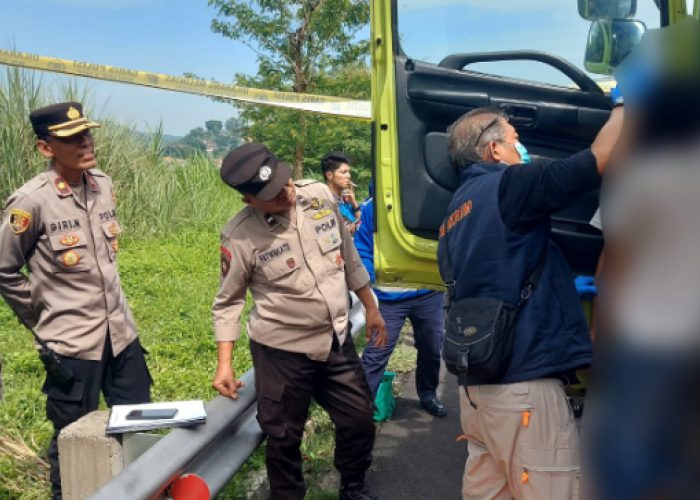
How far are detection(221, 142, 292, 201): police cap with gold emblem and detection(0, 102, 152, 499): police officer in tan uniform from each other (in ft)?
2.81

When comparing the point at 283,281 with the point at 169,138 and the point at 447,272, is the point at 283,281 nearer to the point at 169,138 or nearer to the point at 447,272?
the point at 447,272

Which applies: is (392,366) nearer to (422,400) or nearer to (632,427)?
(422,400)

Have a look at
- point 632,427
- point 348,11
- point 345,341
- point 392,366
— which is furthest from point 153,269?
point 632,427

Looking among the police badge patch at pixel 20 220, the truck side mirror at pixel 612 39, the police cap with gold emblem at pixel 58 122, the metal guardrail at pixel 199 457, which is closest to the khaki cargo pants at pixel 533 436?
the metal guardrail at pixel 199 457

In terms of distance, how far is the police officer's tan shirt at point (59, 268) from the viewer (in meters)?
2.85

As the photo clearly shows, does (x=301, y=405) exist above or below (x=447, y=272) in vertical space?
below

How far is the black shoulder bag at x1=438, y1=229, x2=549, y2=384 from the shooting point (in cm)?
201

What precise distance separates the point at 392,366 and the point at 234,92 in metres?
2.56

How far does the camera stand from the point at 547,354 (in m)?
2.04

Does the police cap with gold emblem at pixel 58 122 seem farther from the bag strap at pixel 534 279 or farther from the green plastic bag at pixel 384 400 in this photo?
the green plastic bag at pixel 384 400

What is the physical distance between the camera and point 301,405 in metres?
2.84

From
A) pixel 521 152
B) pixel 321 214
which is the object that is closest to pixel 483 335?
pixel 521 152

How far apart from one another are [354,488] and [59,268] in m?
1.74

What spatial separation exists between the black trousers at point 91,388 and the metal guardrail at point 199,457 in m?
0.69
